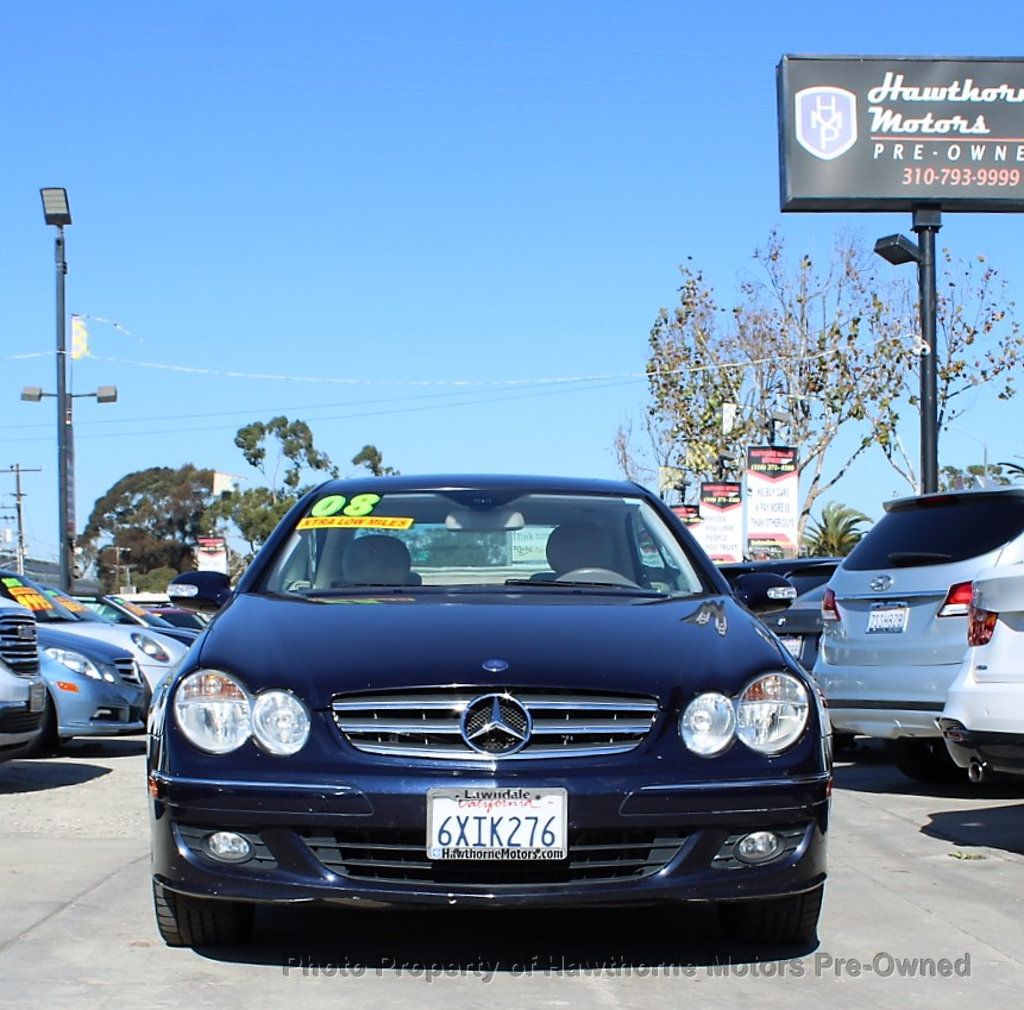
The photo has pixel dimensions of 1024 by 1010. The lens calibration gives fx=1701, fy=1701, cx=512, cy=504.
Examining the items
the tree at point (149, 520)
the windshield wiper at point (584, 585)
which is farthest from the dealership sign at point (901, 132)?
the tree at point (149, 520)

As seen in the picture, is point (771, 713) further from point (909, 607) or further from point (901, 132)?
point (901, 132)

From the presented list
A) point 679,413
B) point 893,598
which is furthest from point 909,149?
point 679,413

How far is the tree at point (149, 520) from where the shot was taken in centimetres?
9262

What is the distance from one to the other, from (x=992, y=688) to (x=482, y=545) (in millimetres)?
2290

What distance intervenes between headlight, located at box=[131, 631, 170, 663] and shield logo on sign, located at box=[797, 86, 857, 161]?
1170 cm

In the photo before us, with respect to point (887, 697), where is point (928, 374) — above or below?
above

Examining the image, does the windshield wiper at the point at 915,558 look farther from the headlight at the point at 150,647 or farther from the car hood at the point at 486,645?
the headlight at the point at 150,647

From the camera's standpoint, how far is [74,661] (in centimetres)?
1266

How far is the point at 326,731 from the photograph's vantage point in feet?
15.4

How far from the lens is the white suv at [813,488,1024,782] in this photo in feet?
29.8

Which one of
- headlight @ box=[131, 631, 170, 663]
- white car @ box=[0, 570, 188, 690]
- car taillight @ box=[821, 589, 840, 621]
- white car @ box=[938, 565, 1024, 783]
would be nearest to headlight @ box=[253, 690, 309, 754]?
white car @ box=[938, 565, 1024, 783]

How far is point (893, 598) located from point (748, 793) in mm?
5038

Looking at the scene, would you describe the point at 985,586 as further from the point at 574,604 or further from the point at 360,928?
the point at 360,928

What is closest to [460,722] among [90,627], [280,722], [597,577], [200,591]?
[280,722]
